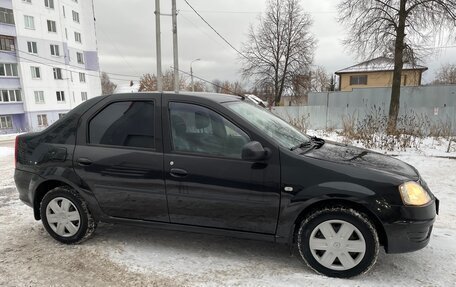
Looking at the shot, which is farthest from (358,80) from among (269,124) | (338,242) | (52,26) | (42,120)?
(338,242)

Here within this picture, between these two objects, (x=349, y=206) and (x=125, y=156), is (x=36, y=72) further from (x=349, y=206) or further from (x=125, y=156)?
(x=349, y=206)

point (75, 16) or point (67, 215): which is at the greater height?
point (75, 16)

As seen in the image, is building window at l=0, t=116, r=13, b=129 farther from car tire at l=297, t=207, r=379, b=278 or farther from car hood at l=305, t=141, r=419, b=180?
car tire at l=297, t=207, r=379, b=278

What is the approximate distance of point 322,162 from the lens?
304cm

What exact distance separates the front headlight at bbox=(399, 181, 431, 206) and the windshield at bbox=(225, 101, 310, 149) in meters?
1.06

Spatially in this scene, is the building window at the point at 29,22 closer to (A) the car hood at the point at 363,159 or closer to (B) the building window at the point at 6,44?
(B) the building window at the point at 6,44

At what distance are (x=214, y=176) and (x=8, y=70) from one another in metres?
41.1

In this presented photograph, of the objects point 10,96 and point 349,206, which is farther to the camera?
point 10,96

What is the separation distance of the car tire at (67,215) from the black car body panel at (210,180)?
11 centimetres

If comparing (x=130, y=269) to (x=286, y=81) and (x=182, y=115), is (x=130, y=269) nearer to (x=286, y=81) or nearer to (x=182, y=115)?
(x=182, y=115)

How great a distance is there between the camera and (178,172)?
10.8ft

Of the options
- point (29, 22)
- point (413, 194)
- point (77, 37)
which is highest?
point (29, 22)

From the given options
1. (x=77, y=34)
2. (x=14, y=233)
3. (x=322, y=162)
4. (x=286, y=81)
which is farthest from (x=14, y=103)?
(x=322, y=162)

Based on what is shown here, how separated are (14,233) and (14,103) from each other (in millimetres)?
38319
